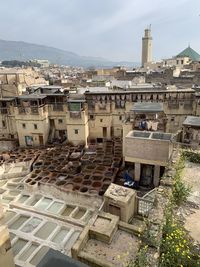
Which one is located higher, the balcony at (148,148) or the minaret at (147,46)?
the minaret at (147,46)

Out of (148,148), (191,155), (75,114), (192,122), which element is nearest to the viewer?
(191,155)

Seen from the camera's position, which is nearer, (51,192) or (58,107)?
(51,192)

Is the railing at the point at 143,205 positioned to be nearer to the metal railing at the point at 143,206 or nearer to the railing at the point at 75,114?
the metal railing at the point at 143,206

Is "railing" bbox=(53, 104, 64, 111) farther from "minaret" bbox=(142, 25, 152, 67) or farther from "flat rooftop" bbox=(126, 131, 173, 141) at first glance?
"minaret" bbox=(142, 25, 152, 67)

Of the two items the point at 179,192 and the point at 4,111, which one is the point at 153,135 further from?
the point at 4,111

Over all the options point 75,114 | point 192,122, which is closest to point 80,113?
point 75,114

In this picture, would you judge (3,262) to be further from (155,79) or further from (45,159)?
(155,79)

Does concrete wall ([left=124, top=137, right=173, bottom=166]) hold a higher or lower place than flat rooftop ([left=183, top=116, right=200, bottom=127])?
lower

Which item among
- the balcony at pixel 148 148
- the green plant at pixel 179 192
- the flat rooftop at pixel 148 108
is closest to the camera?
the green plant at pixel 179 192

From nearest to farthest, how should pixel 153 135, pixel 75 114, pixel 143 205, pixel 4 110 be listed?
pixel 143 205 → pixel 153 135 → pixel 75 114 → pixel 4 110

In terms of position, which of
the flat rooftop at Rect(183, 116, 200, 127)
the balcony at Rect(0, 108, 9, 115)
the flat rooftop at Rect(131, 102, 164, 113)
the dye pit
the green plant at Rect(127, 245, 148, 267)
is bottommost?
the dye pit

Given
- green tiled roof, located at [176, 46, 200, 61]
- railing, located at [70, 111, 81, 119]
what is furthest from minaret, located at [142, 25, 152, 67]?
railing, located at [70, 111, 81, 119]

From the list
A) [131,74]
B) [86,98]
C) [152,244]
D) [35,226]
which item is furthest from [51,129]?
[131,74]

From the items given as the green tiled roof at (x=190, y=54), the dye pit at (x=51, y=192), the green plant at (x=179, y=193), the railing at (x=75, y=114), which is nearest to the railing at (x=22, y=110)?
the dye pit at (x=51, y=192)
